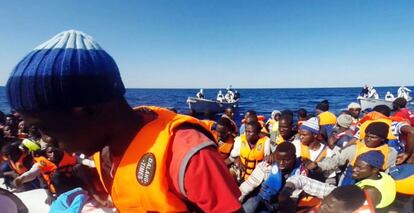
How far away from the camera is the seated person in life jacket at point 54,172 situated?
4.09 metres

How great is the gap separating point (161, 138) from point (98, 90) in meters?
0.28

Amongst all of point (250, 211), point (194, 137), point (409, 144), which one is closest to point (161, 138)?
point (194, 137)

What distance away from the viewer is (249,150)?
545 centimetres

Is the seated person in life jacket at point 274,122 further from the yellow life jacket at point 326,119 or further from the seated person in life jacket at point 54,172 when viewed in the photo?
the seated person in life jacket at point 54,172

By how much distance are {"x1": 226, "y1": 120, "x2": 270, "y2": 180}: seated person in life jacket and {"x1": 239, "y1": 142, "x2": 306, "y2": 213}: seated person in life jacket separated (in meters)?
1.08

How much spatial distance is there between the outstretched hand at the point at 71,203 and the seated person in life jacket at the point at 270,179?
1983 mm

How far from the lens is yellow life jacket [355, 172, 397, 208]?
3.37m

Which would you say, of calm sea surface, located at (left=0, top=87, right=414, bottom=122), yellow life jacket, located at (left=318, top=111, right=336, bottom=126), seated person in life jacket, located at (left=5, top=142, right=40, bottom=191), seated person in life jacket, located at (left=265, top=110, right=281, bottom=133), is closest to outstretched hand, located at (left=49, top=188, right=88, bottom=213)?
seated person in life jacket, located at (left=5, top=142, right=40, bottom=191)

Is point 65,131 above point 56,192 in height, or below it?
above

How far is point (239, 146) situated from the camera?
575 centimetres

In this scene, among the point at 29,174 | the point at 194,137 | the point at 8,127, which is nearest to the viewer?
the point at 194,137

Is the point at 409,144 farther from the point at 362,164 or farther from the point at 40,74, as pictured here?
the point at 40,74

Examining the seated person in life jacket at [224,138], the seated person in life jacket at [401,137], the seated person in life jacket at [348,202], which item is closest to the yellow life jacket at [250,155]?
the seated person in life jacket at [224,138]

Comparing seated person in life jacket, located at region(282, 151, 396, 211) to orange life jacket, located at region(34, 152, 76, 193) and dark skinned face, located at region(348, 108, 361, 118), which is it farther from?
dark skinned face, located at region(348, 108, 361, 118)
